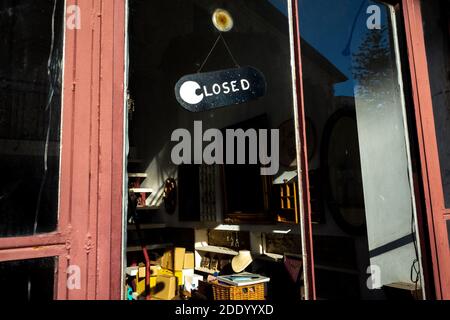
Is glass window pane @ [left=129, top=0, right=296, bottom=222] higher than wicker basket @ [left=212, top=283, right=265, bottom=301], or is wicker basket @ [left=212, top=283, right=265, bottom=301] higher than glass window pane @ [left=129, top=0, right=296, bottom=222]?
glass window pane @ [left=129, top=0, right=296, bottom=222]

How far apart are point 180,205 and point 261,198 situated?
79.0 inches

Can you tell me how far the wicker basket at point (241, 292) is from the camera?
11.3ft

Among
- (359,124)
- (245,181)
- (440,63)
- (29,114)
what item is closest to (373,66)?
(359,124)

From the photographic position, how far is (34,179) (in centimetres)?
117

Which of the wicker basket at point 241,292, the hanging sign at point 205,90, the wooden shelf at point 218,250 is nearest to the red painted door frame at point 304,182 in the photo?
the hanging sign at point 205,90

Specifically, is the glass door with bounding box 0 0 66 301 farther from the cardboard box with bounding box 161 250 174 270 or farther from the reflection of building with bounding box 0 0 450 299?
the cardboard box with bounding box 161 250 174 270

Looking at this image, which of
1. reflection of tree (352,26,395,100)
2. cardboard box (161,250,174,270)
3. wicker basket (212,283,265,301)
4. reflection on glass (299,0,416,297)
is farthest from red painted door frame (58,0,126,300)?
cardboard box (161,250,174,270)

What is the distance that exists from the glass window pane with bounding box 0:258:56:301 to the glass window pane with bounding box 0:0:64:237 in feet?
0.30

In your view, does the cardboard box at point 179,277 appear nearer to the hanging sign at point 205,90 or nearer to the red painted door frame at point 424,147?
the hanging sign at point 205,90

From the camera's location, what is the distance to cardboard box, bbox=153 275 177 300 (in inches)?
195

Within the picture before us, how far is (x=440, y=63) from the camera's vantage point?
2.35m

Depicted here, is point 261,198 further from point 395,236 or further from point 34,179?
point 34,179

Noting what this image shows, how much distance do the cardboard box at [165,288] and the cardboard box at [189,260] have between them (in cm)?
54
